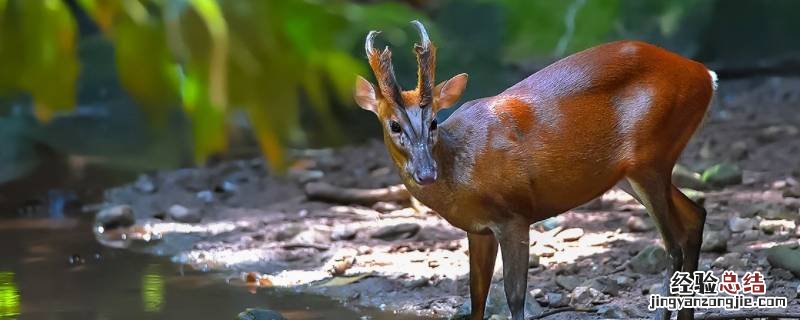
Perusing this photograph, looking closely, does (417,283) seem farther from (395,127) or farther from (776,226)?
(776,226)

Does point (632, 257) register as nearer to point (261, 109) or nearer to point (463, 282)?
point (463, 282)

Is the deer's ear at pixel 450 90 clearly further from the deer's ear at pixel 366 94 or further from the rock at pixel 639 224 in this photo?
the rock at pixel 639 224

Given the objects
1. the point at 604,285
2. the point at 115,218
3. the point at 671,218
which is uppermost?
the point at 115,218

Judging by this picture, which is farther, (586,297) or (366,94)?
(586,297)

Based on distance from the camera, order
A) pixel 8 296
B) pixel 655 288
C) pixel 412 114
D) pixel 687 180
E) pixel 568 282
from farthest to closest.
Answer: pixel 687 180
pixel 8 296
pixel 568 282
pixel 655 288
pixel 412 114

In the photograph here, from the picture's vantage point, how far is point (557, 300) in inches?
220

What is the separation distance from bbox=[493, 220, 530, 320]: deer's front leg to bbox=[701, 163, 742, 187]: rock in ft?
10.1

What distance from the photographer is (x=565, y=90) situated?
485 cm

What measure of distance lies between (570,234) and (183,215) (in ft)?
8.56

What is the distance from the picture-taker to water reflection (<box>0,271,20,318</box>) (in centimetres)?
573

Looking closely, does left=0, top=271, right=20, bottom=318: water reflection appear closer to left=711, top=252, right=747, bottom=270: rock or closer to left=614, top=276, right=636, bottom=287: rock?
left=614, top=276, right=636, bottom=287: rock

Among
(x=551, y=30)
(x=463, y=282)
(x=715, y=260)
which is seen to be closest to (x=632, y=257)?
(x=715, y=260)

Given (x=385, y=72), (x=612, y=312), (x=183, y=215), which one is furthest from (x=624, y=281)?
(x=183, y=215)

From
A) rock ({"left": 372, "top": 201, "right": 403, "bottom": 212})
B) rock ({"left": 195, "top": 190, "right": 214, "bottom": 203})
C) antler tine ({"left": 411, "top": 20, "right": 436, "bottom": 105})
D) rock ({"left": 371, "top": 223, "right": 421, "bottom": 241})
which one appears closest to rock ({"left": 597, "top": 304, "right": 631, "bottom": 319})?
antler tine ({"left": 411, "top": 20, "right": 436, "bottom": 105})
